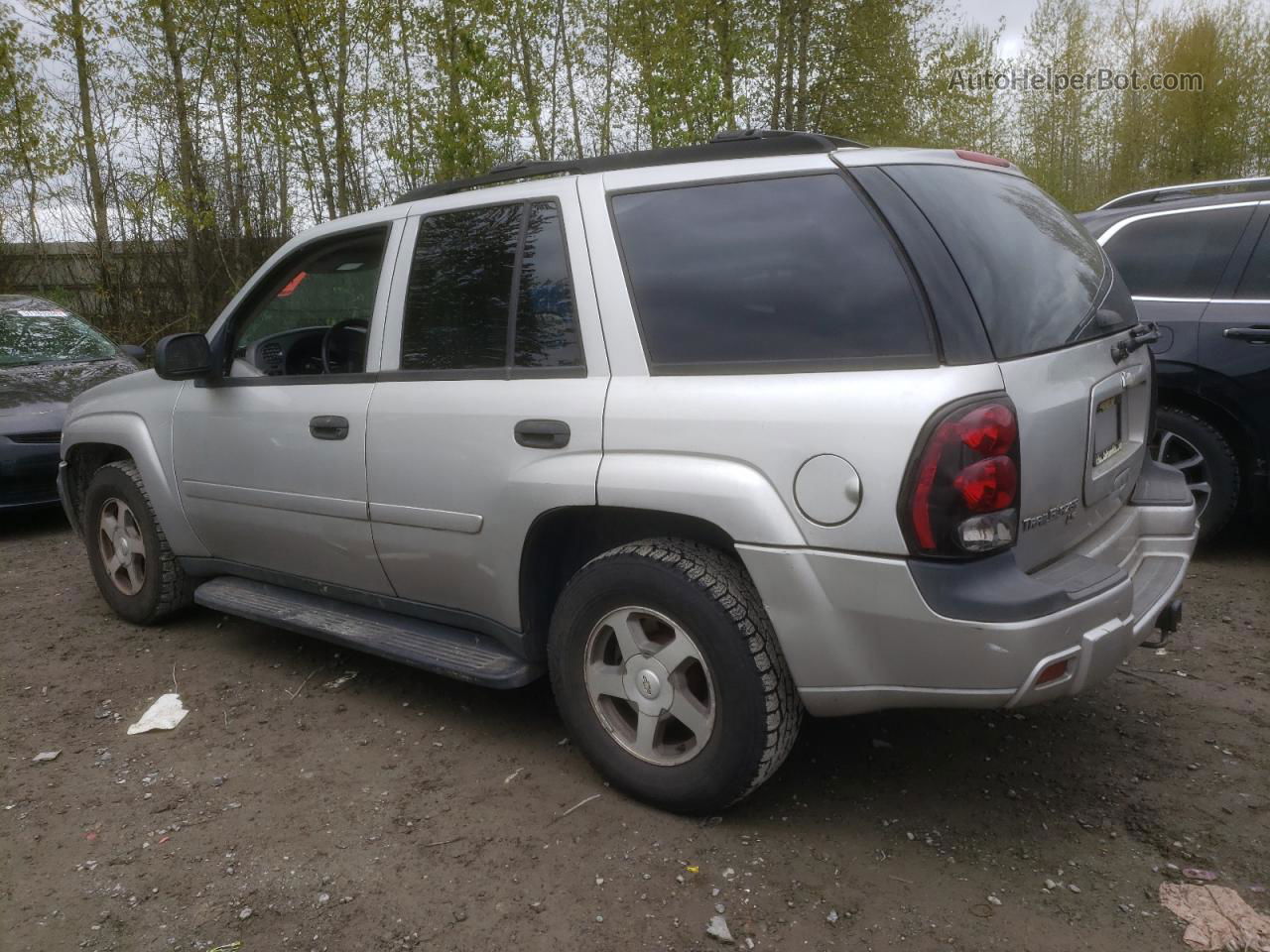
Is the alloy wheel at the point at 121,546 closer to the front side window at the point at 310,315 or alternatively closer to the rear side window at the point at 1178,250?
the front side window at the point at 310,315

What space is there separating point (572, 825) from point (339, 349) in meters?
2.09

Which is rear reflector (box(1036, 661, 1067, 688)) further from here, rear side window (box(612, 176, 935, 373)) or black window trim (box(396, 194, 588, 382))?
black window trim (box(396, 194, 588, 382))

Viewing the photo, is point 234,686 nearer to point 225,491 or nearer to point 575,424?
point 225,491

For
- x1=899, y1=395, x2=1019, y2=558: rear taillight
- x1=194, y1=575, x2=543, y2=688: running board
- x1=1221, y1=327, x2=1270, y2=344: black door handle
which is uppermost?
x1=1221, y1=327, x2=1270, y2=344: black door handle

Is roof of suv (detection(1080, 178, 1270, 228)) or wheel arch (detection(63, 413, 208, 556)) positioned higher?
roof of suv (detection(1080, 178, 1270, 228))

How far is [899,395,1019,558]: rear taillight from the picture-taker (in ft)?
7.55

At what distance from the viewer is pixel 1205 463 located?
16.5ft

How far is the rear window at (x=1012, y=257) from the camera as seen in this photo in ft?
8.24

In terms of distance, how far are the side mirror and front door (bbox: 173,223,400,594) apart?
84 mm

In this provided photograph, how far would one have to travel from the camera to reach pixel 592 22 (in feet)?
58.0

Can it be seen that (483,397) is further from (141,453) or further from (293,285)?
(141,453)

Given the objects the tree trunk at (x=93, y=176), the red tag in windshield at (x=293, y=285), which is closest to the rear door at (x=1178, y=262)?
the red tag in windshield at (x=293, y=285)

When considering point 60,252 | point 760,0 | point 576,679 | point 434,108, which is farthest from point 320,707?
point 760,0

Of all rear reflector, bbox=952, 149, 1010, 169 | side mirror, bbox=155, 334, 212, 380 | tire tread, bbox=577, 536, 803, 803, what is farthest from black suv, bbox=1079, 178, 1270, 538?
side mirror, bbox=155, 334, 212, 380
